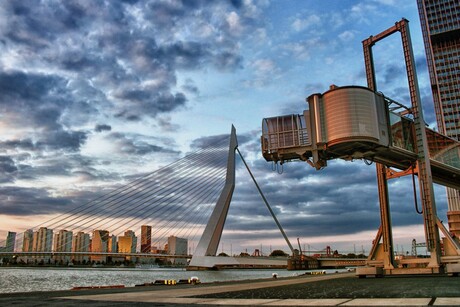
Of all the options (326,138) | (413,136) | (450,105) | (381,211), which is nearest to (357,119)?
(326,138)

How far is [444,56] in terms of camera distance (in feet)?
464

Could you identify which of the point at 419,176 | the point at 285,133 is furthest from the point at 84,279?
the point at 419,176

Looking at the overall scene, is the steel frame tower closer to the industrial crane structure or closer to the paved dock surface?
the industrial crane structure

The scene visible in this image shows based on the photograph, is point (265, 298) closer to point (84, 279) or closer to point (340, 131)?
point (340, 131)

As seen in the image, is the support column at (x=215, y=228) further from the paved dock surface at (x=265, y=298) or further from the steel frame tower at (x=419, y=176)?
the paved dock surface at (x=265, y=298)

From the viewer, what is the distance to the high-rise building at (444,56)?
13412cm

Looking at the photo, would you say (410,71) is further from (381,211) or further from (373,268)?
(373,268)

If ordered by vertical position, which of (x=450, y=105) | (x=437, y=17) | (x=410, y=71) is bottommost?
(x=410, y=71)

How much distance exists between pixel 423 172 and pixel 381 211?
4.89 m

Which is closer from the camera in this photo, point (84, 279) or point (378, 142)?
point (378, 142)

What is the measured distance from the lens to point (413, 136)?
32.4 meters

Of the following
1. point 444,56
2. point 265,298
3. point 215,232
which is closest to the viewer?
point 265,298

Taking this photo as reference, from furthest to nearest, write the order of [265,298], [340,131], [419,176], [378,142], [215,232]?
[215,232], [419,176], [378,142], [340,131], [265,298]

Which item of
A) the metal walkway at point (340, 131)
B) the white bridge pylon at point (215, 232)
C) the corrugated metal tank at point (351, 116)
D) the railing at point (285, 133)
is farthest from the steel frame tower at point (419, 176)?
the white bridge pylon at point (215, 232)
